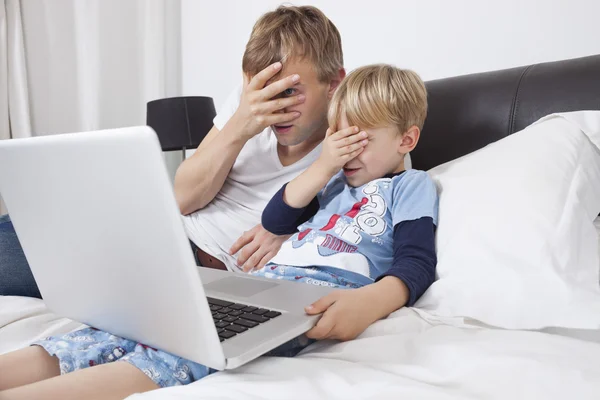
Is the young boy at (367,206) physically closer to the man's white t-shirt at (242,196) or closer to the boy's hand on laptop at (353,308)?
the boy's hand on laptop at (353,308)

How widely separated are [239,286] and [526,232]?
18.4 inches

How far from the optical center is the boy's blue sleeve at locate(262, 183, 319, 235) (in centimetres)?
115

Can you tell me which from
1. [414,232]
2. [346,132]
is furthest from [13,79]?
[414,232]

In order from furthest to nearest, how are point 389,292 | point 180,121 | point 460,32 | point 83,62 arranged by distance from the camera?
point 83,62 < point 180,121 < point 460,32 < point 389,292

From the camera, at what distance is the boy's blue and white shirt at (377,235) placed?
0.90m

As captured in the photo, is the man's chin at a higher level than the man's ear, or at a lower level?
lower

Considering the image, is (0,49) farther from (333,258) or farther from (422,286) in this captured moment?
(422,286)

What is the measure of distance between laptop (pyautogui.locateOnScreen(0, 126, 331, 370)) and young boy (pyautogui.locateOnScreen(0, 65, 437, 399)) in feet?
0.13

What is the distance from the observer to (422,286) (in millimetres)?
870

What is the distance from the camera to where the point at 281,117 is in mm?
1205

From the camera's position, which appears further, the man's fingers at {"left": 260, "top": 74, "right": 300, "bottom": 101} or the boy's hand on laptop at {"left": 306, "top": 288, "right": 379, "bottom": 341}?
the man's fingers at {"left": 260, "top": 74, "right": 300, "bottom": 101}

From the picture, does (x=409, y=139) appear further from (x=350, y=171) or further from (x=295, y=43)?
(x=295, y=43)

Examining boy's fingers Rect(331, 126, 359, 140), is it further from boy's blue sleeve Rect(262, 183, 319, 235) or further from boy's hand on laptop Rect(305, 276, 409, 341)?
boy's hand on laptop Rect(305, 276, 409, 341)

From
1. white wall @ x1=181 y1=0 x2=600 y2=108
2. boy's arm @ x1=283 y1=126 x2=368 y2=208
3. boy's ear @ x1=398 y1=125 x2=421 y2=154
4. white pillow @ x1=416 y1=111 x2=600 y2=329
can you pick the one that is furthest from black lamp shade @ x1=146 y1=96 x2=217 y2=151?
white pillow @ x1=416 y1=111 x2=600 y2=329
